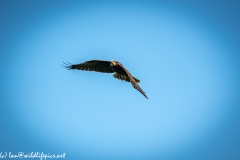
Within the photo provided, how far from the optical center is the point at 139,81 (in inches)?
599

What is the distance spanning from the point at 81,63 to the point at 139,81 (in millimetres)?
2787

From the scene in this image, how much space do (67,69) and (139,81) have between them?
335 cm

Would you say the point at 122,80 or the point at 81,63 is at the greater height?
the point at 81,63

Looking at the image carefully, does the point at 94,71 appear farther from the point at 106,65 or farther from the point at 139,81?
the point at 139,81

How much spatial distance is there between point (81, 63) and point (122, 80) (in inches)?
81.5

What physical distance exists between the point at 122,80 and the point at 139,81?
79 centimetres

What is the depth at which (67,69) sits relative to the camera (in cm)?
1542

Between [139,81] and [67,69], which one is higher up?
[67,69]

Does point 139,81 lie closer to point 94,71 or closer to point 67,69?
point 94,71

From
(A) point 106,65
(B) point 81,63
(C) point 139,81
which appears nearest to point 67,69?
(B) point 81,63

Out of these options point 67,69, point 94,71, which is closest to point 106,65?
point 94,71

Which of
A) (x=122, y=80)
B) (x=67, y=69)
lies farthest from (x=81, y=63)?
(x=122, y=80)

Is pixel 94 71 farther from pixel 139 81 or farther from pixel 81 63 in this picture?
pixel 139 81

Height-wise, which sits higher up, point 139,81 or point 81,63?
point 81,63
